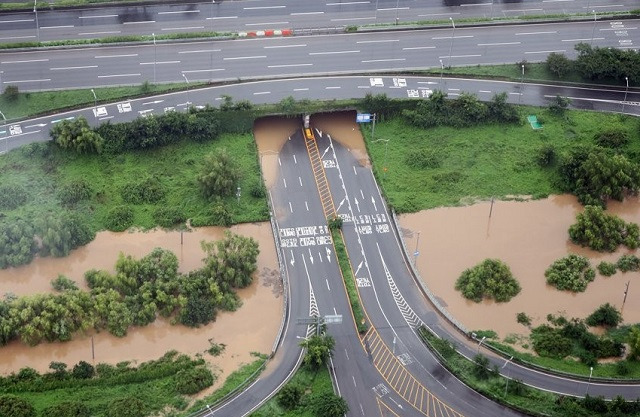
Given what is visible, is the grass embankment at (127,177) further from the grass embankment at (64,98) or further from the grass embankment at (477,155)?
the grass embankment at (477,155)

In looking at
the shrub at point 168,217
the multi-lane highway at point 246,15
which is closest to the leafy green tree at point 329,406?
the shrub at point 168,217

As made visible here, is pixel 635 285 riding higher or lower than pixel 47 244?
lower

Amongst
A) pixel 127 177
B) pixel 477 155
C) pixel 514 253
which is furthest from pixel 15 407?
pixel 477 155

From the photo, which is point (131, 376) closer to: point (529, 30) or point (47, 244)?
point (47, 244)

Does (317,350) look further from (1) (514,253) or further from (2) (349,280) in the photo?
(1) (514,253)

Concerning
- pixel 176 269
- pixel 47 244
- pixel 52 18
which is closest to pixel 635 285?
pixel 176 269
